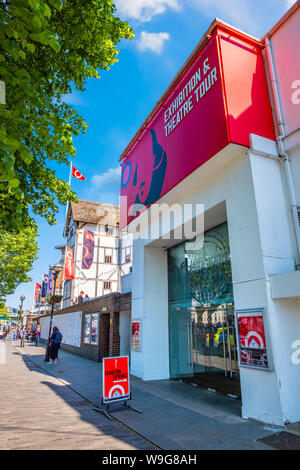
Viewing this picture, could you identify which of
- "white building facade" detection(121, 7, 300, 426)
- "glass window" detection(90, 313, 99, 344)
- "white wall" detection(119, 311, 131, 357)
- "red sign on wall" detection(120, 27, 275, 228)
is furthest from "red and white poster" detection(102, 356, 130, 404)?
"glass window" detection(90, 313, 99, 344)

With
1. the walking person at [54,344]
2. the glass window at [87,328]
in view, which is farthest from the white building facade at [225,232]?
the glass window at [87,328]

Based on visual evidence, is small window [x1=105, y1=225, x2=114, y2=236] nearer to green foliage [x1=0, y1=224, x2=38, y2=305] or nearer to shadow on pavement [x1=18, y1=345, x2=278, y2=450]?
green foliage [x1=0, y1=224, x2=38, y2=305]

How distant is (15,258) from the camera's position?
2139 centimetres

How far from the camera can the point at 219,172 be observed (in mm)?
7395

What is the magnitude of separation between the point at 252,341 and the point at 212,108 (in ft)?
17.3

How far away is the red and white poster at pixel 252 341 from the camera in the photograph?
548 cm

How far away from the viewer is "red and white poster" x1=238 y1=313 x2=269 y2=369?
5477 mm

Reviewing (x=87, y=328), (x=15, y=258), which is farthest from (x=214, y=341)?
(x=15, y=258)

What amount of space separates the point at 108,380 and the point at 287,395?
352cm

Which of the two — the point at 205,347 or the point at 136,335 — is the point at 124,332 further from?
the point at 205,347

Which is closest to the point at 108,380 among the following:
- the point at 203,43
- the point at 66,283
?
the point at 203,43

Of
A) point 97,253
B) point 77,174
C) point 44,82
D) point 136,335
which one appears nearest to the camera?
point 44,82

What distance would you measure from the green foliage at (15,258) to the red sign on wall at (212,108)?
1506 centimetres
